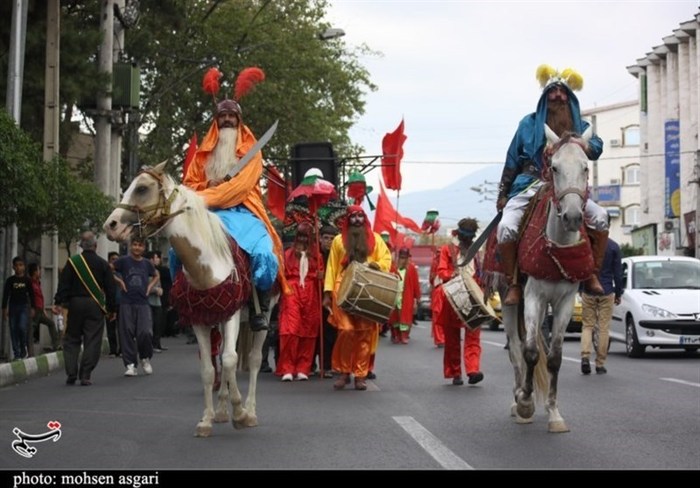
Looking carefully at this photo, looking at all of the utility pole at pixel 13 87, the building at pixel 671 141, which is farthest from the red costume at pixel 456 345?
the building at pixel 671 141

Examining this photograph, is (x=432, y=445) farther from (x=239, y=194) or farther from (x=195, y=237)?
(x=239, y=194)

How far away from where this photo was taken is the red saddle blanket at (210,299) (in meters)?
11.5

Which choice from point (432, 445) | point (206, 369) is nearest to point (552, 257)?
point (432, 445)

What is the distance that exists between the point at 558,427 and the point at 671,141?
59.8 meters

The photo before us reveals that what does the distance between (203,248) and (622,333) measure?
43.5ft

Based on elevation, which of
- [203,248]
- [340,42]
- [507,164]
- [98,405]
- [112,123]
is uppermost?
[340,42]

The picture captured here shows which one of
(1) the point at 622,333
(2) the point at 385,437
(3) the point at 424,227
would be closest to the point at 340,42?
(3) the point at 424,227

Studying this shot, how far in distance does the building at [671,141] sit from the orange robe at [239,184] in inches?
2001

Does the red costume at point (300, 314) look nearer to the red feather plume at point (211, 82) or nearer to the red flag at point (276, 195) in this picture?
the red feather plume at point (211, 82)

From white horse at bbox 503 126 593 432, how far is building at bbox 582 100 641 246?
99745 mm

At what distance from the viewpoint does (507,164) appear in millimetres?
12852

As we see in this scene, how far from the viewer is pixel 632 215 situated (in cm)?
11188

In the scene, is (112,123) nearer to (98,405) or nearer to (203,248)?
(98,405)

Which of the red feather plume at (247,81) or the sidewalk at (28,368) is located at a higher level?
the red feather plume at (247,81)
